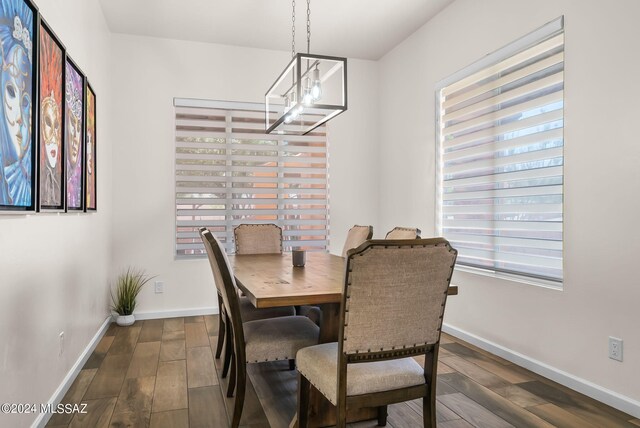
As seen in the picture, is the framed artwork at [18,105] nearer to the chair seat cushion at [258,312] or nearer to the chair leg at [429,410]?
the chair seat cushion at [258,312]

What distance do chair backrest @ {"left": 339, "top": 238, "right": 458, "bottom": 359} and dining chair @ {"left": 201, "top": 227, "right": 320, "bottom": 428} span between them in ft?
2.08

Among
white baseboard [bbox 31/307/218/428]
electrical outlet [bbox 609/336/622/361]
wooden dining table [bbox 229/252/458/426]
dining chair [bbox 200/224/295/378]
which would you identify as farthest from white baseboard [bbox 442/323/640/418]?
white baseboard [bbox 31/307/218/428]

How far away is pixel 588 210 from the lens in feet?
8.06

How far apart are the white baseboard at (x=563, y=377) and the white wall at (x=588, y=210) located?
32 mm

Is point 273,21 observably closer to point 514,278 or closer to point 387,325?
point 514,278

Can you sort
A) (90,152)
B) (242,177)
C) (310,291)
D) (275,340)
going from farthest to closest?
(242,177)
(90,152)
(275,340)
(310,291)

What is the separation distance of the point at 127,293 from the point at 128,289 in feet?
0.12

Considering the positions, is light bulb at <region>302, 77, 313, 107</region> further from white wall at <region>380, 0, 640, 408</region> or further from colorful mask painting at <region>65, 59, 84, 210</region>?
white wall at <region>380, 0, 640, 408</region>

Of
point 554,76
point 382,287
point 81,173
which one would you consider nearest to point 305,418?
point 382,287

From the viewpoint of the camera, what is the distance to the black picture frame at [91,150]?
9.78 ft

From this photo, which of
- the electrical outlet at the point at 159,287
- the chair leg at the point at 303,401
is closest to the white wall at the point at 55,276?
the electrical outlet at the point at 159,287

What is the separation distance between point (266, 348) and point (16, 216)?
1.23 m

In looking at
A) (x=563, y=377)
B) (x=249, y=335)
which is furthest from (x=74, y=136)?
(x=563, y=377)

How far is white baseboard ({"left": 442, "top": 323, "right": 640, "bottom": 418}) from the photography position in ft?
7.36
